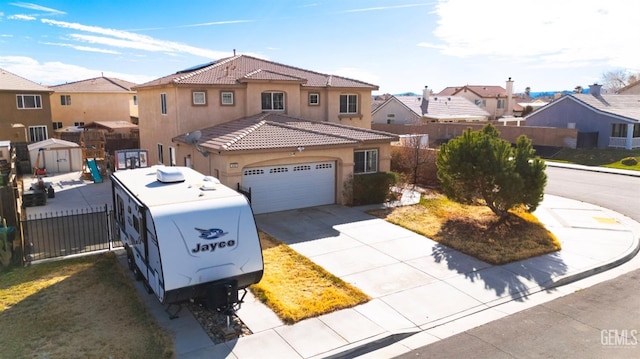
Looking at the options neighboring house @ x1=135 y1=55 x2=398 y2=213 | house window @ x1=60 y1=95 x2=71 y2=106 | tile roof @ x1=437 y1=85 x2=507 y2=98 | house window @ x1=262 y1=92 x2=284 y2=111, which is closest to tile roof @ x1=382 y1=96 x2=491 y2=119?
tile roof @ x1=437 y1=85 x2=507 y2=98

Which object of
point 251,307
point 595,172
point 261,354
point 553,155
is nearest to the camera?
point 261,354

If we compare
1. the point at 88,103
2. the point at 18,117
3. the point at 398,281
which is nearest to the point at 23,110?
the point at 18,117

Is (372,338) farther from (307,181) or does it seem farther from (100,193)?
(100,193)

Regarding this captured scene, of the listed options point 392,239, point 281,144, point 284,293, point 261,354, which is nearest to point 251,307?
point 284,293

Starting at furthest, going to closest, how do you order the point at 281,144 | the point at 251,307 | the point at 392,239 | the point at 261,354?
the point at 281,144 < the point at 392,239 < the point at 251,307 < the point at 261,354

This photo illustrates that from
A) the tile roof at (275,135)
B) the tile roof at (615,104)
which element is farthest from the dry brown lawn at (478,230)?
the tile roof at (615,104)

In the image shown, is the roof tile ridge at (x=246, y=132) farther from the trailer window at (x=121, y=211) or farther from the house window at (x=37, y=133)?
the house window at (x=37, y=133)
